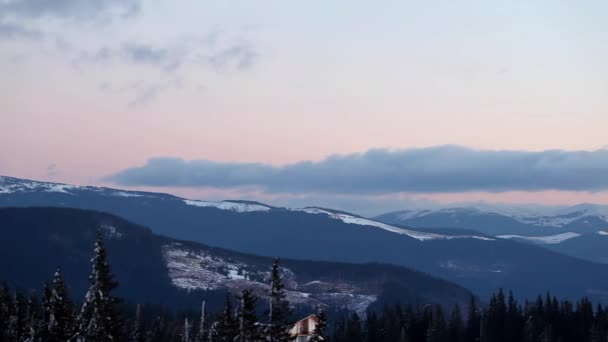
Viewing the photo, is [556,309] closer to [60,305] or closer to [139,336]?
[139,336]

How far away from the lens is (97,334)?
56188mm

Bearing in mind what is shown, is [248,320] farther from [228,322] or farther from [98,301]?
[98,301]

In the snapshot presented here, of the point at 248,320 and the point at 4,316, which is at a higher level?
the point at 248,320

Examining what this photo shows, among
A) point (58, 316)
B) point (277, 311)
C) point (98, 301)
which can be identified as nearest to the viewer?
point (277, 311)

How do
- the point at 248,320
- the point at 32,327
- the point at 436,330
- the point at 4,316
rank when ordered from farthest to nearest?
the point at 436,330, the point at 4,316, the point at 32,327, the point at 248,320

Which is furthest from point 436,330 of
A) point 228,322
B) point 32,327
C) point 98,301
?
point 98,301

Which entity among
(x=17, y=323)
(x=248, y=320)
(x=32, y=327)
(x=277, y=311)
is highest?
(x=277, y=311)

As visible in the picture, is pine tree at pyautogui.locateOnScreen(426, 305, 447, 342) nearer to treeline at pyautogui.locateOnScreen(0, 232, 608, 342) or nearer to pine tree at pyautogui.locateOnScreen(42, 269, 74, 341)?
treeline at pyautogui.locateOnScreen(0, 232, 608, 342)

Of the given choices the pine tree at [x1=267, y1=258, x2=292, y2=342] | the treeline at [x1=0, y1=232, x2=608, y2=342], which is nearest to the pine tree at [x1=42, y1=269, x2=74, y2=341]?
the treeline at [x1=0, y1=232, x2=608, y2=342]

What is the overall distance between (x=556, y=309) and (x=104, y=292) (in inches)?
6182

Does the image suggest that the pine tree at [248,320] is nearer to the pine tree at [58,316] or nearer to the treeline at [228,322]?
the treeline at [228,322]

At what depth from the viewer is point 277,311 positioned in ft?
177

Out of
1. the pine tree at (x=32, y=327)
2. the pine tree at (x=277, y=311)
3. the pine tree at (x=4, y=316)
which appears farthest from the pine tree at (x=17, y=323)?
the pine tree at (x=277, y=311)

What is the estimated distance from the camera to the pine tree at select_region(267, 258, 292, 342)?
53250mm
